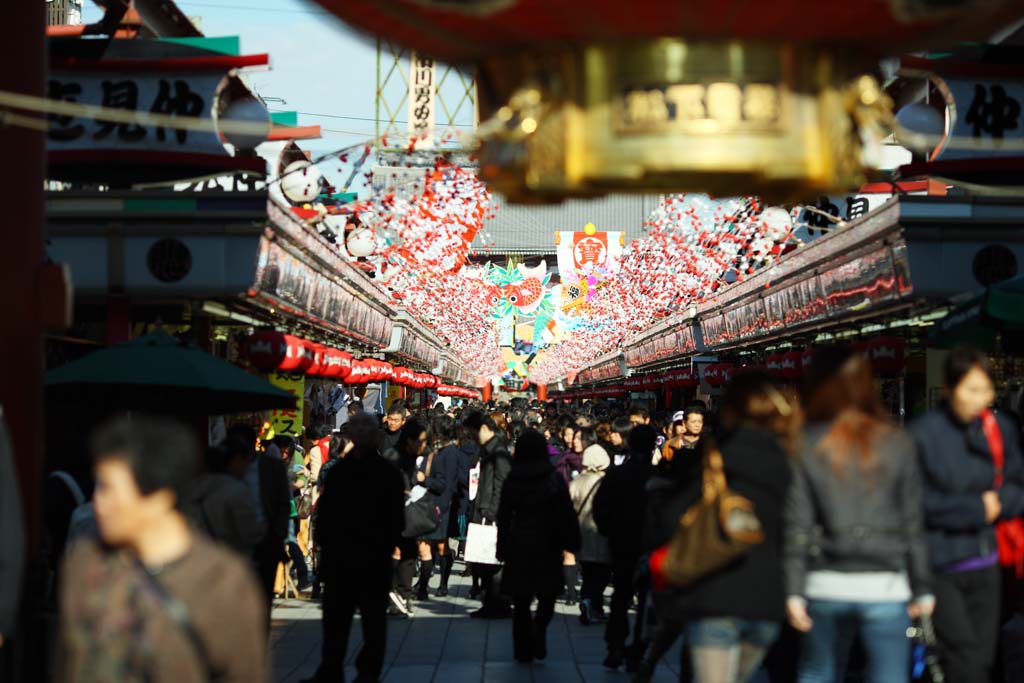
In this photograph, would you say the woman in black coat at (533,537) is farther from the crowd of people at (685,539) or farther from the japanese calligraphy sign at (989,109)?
the japanese calligraphy sign at (989,109)

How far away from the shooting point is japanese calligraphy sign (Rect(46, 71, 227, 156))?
12.4 meters

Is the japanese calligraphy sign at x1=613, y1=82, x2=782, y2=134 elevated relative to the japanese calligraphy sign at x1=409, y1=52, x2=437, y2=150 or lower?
lower

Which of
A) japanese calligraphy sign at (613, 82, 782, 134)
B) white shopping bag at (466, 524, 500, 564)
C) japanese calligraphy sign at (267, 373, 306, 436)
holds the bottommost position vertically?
white shopping bag at (466, 524, 500, 564)

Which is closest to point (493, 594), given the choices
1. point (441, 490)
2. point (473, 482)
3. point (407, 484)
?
point (441, 490)

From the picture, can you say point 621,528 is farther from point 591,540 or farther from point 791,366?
point 791,366

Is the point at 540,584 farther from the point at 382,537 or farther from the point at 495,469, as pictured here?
the point at 495,469

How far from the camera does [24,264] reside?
7.86 metres

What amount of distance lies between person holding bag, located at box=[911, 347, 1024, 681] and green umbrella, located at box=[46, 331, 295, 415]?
16.7 ft

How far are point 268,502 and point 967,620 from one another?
5.07 meters

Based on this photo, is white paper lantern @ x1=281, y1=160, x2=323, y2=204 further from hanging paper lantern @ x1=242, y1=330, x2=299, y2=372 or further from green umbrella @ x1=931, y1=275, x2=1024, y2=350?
green umbrella @ x1=931, y1=275, x2=1024, y2=350

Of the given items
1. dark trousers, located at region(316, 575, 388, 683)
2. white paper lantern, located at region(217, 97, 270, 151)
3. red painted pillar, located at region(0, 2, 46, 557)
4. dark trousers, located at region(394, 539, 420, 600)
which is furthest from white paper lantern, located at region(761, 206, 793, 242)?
red painted pillar, located at region(0, 2, 46, 557)

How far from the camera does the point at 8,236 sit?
775 centimetres

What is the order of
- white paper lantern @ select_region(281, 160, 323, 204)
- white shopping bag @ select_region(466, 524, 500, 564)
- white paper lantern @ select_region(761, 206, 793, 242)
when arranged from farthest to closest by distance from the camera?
white paper lantern @ select_region(761, 206, 793, 242) < white paper lantern @ select_region(281, 160, 323, 204) < white shopping bag @ select_region(466, 524, 500, 564)

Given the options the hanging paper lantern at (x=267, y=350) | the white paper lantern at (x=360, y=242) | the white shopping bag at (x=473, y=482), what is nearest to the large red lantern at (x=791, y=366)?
the white shopping bag at (x=473, y=482)
